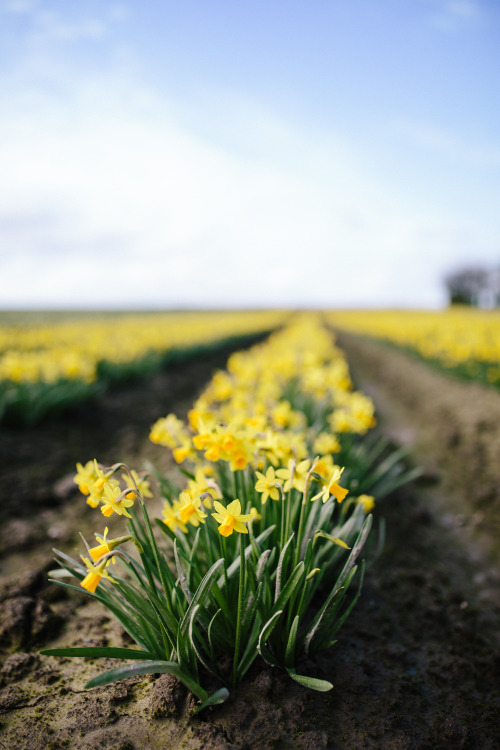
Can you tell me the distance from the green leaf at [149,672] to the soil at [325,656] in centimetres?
10

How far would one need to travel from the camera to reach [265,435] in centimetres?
202

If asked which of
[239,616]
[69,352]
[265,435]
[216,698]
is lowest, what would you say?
[216,698]

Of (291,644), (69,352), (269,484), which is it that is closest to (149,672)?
(291,644)

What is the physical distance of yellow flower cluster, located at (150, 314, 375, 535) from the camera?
168 cm

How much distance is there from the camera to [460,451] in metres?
5.66

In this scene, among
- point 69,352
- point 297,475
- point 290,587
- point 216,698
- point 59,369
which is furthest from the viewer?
point 69,352

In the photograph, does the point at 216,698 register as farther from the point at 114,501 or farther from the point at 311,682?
the point at 114,501

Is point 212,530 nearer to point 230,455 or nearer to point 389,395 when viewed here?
point 230,455

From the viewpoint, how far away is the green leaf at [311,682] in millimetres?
1576

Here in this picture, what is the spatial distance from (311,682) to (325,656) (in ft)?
1.34

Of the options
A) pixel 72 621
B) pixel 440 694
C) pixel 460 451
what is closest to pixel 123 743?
pixel 72 621

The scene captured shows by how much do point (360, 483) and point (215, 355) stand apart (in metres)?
11.7

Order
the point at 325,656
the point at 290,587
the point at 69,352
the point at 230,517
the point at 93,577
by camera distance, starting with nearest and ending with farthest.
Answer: the point at 93,577 → the point at 230,517 → the point at 290,587 → the point at 325,656 → the point at 69,352

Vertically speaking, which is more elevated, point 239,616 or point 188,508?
point 188,508
